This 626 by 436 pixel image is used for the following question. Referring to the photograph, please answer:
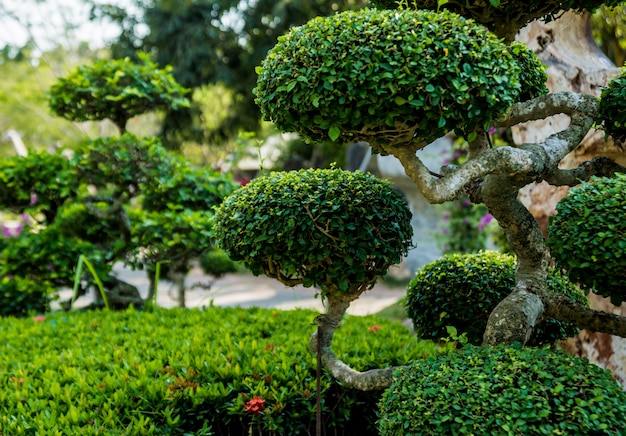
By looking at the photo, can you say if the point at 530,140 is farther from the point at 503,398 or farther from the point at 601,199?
the point at 503,398

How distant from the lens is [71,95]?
459 cm

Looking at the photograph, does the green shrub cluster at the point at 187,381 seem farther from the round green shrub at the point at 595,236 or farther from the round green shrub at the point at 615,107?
the round green shrub at the point at 615,107

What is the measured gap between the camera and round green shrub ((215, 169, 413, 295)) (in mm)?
2428

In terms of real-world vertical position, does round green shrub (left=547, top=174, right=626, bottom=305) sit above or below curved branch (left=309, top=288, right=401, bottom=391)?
above

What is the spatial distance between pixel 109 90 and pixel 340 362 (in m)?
3.02

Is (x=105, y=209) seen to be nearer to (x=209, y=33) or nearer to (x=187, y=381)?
(x=187, y=381)

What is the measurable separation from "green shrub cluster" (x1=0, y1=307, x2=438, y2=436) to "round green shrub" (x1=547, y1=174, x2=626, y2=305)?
1.16m

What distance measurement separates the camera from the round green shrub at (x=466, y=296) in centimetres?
291

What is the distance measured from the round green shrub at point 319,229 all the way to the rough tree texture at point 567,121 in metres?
1.78

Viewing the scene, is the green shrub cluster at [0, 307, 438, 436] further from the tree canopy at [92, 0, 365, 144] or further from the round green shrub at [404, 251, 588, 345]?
the tree canopy at [92, 0, 365, 144]

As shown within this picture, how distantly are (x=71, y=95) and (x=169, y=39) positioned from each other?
761 centimetres

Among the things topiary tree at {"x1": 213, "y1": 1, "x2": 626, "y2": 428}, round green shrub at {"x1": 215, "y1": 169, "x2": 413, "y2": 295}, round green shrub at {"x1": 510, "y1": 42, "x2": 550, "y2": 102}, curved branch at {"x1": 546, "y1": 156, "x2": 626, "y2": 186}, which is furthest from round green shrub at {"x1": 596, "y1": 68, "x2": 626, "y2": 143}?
round green shrub at {"x1": 215, "y1": 169, "x2": 413, "y2": 295}

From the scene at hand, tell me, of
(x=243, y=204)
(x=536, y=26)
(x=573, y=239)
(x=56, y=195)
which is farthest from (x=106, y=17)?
(x=573, y=239)

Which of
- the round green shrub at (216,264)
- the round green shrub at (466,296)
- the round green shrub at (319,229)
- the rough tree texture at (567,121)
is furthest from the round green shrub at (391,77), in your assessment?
the round green shrub at (216,264)
